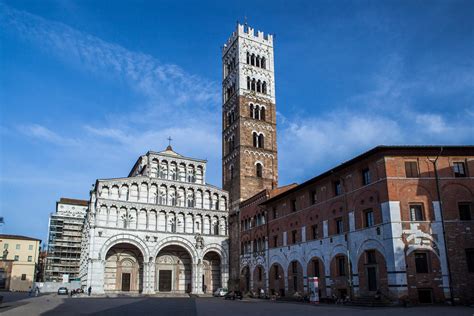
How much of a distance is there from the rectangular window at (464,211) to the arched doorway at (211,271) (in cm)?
3263

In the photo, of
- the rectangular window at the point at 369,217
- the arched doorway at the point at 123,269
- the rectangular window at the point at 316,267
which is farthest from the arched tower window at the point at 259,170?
the rectangular window at the point at 369,217

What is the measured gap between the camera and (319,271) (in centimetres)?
3725

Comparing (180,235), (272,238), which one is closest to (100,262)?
(180,235)

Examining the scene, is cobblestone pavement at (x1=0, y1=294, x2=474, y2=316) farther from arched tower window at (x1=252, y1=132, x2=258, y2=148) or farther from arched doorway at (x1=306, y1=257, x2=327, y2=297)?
arched tower window at (x1=252, y1=132, x2=258, y2=148)

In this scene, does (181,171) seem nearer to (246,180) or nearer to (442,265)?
(246,180)

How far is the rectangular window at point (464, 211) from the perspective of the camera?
29.6m

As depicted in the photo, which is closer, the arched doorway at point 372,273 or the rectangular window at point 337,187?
the arched doorway at point 372,273

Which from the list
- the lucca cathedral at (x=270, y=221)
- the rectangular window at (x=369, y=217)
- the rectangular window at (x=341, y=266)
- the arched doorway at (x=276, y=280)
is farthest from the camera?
the arched doorway at (x=276, y=280)

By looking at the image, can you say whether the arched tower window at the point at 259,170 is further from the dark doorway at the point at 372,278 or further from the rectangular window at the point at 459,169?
the rectangular window at the point at 459,169

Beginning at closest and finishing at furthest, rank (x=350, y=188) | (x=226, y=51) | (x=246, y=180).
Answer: (x=350, y=188) → (x=246, y=180) → (x=226, y=51)

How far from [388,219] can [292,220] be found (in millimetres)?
13887

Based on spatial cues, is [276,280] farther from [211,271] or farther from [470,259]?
[470,259]

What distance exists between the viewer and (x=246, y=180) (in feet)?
186

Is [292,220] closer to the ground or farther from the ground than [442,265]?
farther from the ground
